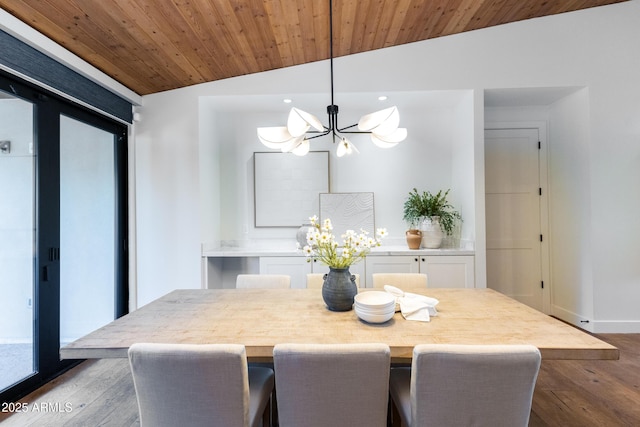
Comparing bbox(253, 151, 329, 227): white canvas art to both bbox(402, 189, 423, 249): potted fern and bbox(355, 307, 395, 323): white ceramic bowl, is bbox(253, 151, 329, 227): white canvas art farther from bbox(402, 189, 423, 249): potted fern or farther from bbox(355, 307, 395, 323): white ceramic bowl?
bbox(355, 307, 395, 323): white ceramic bowl

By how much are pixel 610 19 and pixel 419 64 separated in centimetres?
201

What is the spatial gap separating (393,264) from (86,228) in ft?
10.0

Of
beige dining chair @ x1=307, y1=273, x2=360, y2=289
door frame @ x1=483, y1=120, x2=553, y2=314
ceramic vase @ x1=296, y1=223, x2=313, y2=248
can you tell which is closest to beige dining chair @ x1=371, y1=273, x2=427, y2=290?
beige dining chair @ x1=307, y1=273, x2=360, y2=289

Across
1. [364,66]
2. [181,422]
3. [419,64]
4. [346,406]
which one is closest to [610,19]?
[419,64]

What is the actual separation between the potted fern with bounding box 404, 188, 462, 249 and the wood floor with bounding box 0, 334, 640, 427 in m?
1.49

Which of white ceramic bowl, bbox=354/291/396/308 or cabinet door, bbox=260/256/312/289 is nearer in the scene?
white ceramic bowl, bbox=354/291/396/308

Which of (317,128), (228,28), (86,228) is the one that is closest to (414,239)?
(317,128)

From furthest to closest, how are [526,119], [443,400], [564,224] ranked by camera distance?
[526,119]
[564,224]
[443,400]

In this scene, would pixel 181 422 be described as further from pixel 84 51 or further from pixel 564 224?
pixel 564 224

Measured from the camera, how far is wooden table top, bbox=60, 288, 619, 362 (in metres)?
1.32

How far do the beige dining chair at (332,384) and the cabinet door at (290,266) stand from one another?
7.21 ft

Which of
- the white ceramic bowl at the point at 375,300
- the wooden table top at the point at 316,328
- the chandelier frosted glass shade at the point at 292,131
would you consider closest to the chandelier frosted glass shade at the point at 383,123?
the chandelier frosted glass shade at the point at 292,131

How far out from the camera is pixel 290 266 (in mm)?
3395

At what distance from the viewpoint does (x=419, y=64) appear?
331 cm
